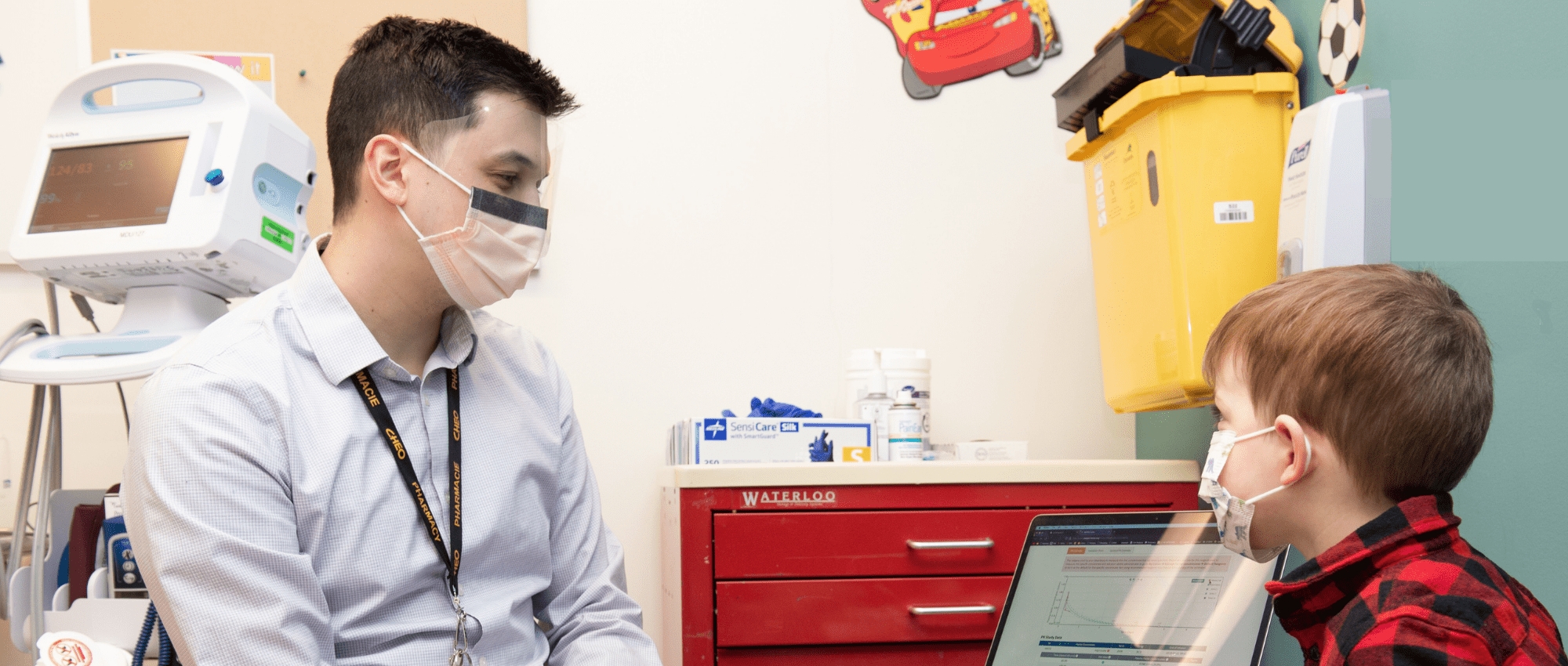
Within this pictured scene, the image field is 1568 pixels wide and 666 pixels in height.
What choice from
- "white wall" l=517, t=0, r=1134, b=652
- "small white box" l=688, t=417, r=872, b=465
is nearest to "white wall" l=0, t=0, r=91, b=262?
"white wall" l=517, t=0, r=1134, b=652

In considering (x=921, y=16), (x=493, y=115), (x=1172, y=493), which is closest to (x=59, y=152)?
(x=493, y=115)

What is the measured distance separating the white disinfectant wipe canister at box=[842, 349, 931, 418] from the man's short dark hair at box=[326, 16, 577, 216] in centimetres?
94

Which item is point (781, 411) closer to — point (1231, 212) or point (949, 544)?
point (949, 544)

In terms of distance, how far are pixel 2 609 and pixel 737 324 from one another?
1.33 m

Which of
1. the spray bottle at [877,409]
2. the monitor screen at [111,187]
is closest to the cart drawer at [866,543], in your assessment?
the spray bottle at [877,409]

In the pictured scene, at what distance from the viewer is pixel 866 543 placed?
63.0 inches

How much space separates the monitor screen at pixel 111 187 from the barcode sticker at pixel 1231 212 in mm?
1544

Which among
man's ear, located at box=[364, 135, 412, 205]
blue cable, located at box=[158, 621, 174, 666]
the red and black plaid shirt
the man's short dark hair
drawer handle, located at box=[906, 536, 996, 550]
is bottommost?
blue cable, located at box=[158, 621, 174, 666]

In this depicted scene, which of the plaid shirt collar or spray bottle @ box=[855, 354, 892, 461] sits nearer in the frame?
the plaid shirt collar

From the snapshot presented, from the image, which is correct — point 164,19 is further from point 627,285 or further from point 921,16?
point 921,16

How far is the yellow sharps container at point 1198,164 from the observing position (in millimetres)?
1598

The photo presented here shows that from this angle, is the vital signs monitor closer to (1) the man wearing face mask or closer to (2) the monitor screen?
(2) the monitor screen

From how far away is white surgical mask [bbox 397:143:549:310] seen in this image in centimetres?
115

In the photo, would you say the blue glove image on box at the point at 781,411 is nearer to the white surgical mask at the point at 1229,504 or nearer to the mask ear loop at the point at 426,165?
the mask ear loop at the point at 426,165
